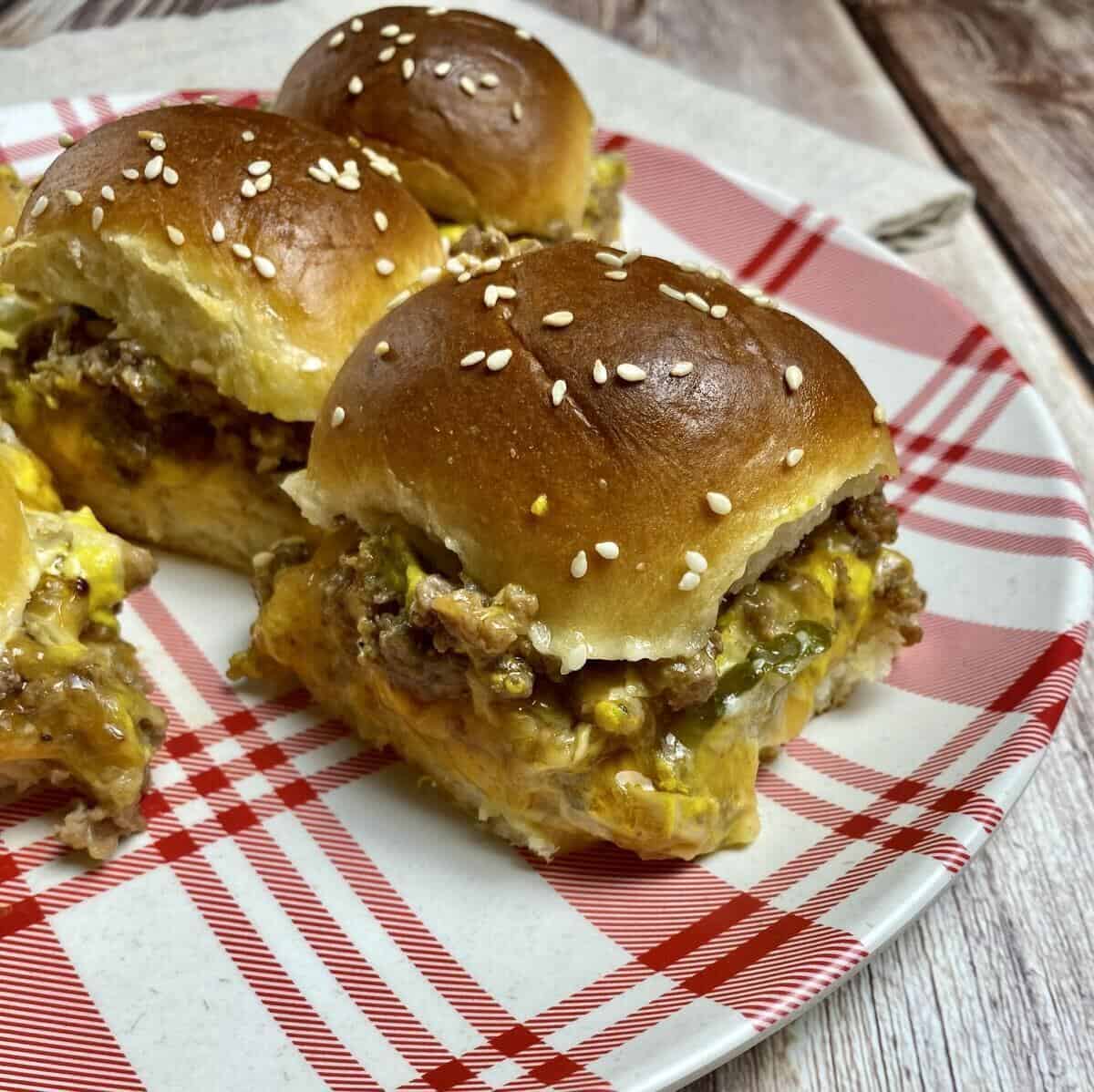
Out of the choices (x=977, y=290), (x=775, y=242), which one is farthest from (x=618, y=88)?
(x=977, y=290)

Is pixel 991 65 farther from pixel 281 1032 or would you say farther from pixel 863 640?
pixel 281 1032

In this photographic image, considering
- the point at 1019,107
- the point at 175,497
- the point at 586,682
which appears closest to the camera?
the point at 586,682

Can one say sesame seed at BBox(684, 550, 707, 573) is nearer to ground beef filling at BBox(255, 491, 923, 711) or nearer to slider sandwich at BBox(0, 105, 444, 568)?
ground beef filling at BBox(255, 491, 923, 711)

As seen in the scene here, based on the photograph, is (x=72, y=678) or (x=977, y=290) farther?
(x=977, y=290)

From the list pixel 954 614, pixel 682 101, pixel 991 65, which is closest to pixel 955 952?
pixel 954 614

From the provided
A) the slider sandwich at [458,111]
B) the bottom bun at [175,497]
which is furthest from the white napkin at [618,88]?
the bottom bun at [175,497]

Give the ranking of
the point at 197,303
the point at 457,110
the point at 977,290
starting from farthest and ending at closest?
the point at 977,290 → the point at 457,110 → the point at 197,303

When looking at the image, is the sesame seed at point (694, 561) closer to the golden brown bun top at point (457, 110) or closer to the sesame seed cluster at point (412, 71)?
the golden brown bun top at point (457, 110)

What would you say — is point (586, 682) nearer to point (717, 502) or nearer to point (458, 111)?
point (717, 502)
